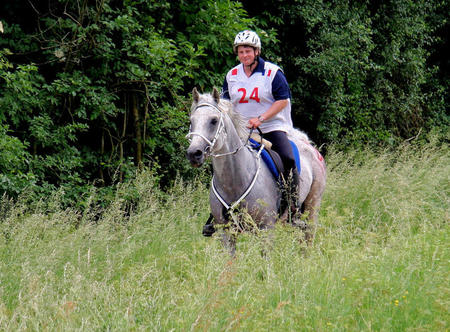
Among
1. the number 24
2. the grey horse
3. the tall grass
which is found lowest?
the tall grass

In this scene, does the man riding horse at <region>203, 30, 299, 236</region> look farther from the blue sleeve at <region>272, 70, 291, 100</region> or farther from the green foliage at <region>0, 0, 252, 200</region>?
the green foliage at <region>0, 0, 252, 200</region>

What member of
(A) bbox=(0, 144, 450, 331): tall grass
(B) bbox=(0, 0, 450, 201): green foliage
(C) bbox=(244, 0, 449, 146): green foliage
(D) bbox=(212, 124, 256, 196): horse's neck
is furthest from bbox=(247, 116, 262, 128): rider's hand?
(C) bbox=(244, 0, 449, 146): green foliage

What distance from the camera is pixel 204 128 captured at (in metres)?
5.33

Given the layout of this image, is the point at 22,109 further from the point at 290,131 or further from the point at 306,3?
the point at 306,3

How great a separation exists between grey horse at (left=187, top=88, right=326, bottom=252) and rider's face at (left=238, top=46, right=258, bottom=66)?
608 mm

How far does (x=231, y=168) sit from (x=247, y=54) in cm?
130

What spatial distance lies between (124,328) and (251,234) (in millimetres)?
1933

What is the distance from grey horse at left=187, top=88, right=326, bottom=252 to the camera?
17.7 feet

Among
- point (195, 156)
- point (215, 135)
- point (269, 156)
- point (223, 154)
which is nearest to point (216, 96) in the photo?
point (215, 135)

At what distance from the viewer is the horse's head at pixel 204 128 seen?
5098 mm

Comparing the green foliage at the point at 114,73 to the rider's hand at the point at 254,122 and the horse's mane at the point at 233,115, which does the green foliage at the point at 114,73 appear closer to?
the horse's mane at the point at 233,115

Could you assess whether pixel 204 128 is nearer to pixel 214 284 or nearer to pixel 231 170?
pixel 231 170

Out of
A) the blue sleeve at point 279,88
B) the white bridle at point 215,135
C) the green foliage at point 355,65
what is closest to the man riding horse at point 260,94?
the blue sleeve at point 279,88

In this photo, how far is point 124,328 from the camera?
366 cm
